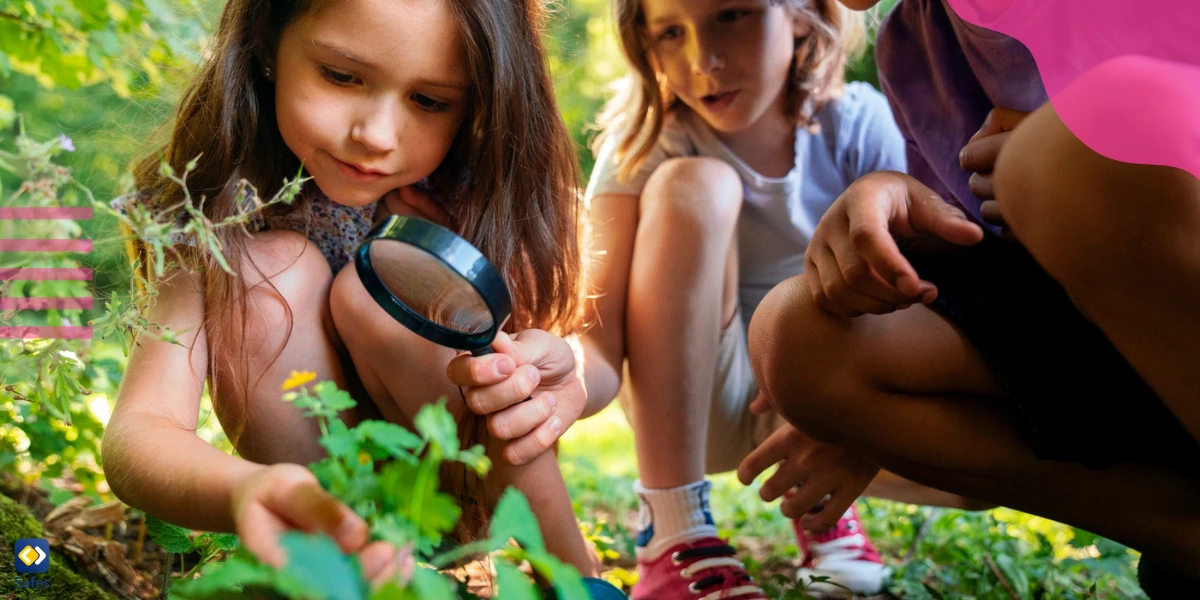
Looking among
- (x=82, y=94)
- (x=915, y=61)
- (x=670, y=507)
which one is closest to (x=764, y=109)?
(x=915, y=61)

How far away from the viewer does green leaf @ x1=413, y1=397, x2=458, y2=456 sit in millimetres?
720

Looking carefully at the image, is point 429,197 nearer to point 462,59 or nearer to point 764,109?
point 462,59

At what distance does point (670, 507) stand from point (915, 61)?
927 millimetres

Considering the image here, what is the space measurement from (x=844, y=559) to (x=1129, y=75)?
3.76 feet

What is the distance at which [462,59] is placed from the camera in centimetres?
149

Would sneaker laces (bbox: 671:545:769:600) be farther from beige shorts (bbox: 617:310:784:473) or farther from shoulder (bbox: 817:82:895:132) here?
shoulder (bbox: 817:82:895:132)

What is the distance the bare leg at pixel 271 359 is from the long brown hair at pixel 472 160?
1 centimetres

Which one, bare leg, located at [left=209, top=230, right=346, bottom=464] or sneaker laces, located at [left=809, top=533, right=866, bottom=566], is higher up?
bare leg, located at [left=209, top=230, right=346, bottom=464]

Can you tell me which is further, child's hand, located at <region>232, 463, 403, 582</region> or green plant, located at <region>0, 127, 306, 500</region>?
green plant, located at <region>0, 127, 306, 500</region>

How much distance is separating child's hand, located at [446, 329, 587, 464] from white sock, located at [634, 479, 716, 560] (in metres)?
0.37

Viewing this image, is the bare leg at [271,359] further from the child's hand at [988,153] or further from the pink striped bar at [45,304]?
the child's hand at [988,153]

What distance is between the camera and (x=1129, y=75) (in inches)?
41.3

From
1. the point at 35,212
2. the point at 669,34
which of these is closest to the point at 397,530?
the point at 35,212

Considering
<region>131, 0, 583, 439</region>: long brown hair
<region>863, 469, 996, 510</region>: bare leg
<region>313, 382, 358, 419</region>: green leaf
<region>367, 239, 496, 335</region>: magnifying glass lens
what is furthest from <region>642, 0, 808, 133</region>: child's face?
<region>313, 382, 358, 419</region>: green leaf
